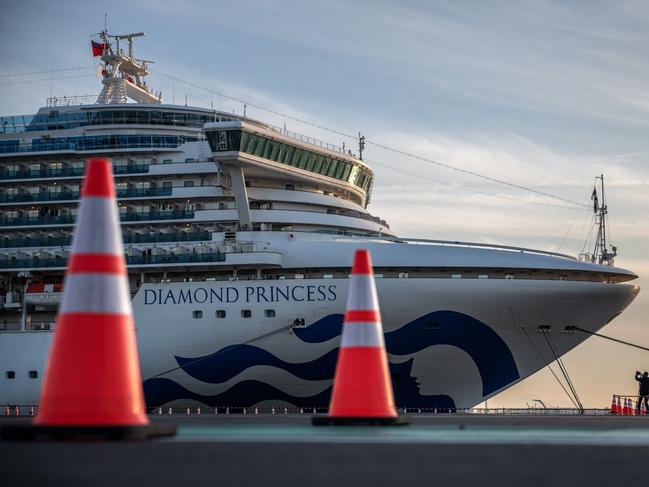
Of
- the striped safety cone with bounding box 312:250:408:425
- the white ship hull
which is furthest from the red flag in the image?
the striped safety cone with bounding box 312:250:408:425

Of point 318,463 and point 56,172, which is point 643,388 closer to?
point 56,172

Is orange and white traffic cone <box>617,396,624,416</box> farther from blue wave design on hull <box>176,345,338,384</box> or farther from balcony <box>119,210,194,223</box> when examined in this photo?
balcony <box>119,210,194,223</box>

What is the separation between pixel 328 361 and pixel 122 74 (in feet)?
78.1

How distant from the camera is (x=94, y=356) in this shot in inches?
398

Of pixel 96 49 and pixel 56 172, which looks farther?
pixel 96 49

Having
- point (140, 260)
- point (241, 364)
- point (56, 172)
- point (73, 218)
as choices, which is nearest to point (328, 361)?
point (241, 364)

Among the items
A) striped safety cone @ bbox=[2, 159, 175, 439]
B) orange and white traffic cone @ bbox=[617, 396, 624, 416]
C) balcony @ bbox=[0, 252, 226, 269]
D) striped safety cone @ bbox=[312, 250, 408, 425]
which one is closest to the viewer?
striped safety cone @ bbox=[2, 159, 175, 439]

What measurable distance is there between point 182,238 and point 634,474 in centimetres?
2829

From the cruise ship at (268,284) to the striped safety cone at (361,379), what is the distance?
1657 centimetres

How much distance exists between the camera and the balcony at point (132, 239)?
35.2 meters

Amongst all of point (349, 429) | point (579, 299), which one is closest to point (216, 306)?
point (579, 299)

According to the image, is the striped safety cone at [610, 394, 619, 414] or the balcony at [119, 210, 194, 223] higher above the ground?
the balcony at [119, 210, 194, 223]

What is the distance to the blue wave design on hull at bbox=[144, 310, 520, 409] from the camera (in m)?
31.3

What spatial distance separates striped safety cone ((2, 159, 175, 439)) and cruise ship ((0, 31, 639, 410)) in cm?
2072
